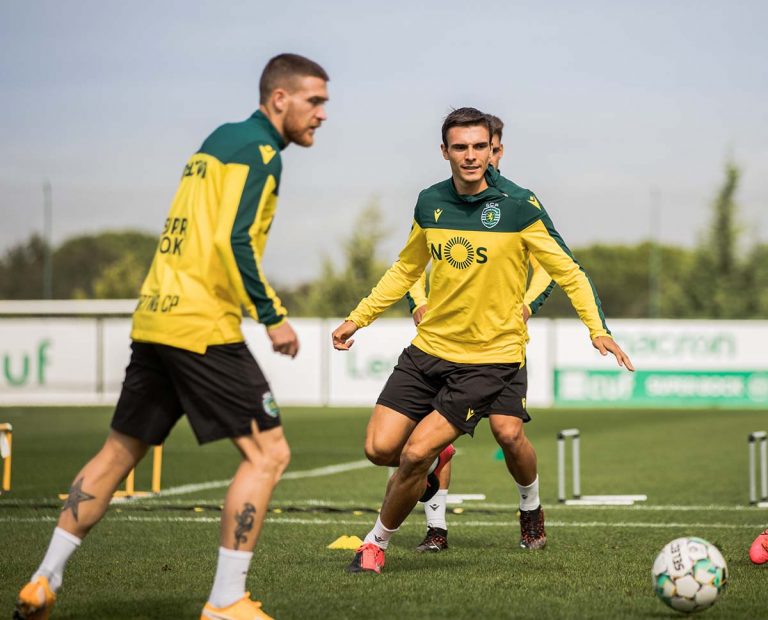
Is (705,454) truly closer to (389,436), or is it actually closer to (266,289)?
(389,436)

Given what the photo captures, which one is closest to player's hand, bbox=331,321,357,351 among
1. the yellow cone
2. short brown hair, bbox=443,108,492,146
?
short brown hair, bbox=443,108,492,146

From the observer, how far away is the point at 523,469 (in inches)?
318

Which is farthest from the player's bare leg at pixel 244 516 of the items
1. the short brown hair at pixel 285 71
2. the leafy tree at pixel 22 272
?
the leafy tree at pixel 22 272

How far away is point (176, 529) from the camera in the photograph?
9.19 metres

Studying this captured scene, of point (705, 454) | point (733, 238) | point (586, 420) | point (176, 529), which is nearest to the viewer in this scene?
point (176, 529)

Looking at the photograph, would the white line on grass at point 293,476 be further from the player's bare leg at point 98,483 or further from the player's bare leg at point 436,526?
the player's bare leg at point 98,483

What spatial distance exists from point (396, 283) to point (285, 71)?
253 cm

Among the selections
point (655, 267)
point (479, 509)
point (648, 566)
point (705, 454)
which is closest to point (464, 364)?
point (648, 566)

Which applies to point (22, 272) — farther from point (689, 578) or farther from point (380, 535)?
point (689, 578)

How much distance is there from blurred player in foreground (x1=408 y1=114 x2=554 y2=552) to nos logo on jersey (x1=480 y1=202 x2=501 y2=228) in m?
0.52

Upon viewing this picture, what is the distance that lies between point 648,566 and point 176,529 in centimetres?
351

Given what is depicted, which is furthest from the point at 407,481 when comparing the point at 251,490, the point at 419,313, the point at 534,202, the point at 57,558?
the point at 57,558

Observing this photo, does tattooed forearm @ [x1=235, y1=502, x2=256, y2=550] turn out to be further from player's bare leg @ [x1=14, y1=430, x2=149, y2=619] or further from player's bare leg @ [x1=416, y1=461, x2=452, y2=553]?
player's bare leg @ [x1=416, y1=461, x2=452, y2=553]

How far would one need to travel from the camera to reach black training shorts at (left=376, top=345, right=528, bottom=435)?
24.2 feet
